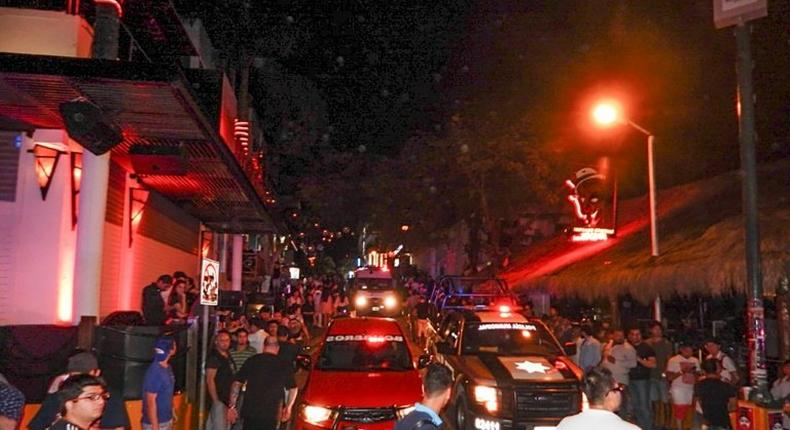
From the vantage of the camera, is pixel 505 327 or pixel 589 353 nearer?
pixel 505 327

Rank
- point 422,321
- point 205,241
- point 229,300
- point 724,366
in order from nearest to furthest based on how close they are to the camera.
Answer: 1. point 724,366
2. point 422,321
3. point 229,300
4. point 205,241

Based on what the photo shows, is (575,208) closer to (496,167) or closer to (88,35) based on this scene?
(496,167)

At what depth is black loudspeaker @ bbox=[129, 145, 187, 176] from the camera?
11.3 metres

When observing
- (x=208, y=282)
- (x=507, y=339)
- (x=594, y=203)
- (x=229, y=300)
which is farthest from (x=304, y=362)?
(x=594, y=203)

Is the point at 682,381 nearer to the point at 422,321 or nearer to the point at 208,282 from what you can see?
the point at 208,282

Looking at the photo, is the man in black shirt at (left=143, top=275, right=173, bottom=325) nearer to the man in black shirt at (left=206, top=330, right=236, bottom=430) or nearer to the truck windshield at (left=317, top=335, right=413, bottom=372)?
the man in black shirt at (left=206, top=330, right=236, bottom=430)

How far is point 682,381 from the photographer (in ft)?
39.4

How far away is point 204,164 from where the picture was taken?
492 inches

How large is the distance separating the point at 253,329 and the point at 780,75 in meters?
14.7

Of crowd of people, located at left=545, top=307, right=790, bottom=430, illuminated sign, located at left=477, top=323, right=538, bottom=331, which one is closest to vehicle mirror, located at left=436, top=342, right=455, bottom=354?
illuminated sign, located at left=477, top=323, right=538, bottom=331

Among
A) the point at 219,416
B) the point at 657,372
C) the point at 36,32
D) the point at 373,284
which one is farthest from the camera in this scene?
the point at 373,284

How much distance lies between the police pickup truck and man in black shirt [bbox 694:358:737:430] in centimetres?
196

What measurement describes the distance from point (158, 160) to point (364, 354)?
14.7 feet

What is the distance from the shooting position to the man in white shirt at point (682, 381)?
12.0 metres
